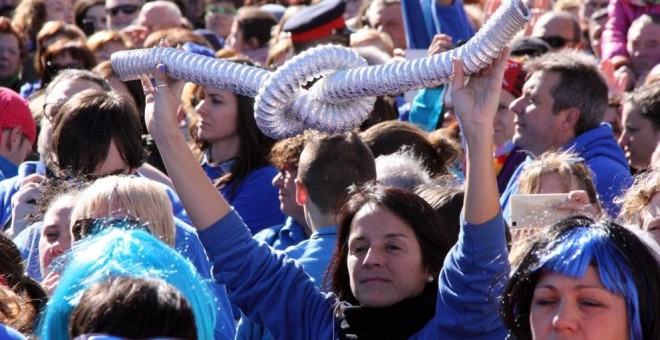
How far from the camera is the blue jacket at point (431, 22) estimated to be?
698 cm

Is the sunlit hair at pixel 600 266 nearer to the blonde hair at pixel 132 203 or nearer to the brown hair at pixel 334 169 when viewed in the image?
the blonde hair at pixel 132 203

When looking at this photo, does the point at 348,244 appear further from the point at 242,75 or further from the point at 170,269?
the point at 170,269

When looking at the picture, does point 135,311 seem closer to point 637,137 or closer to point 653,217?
point 653,217

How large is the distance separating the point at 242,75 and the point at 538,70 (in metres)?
2.64

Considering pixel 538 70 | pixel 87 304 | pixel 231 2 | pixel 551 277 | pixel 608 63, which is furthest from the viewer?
pixel 231 2

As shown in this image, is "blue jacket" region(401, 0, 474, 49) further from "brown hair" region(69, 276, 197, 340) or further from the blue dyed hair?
"brown hair" region(69, 276, 197, 340)

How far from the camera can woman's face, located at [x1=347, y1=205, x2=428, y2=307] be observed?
359 centimetres

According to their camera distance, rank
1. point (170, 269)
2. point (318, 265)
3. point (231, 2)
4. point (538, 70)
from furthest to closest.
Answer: point (231, 2) < point (538, 70) < point (318, 265) < point (170, 269)

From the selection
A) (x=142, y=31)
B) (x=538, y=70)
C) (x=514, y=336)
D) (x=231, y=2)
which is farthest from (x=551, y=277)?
(x=231, y=2)

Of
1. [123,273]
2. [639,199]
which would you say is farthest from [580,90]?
[123,273]

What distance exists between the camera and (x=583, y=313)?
115 inches

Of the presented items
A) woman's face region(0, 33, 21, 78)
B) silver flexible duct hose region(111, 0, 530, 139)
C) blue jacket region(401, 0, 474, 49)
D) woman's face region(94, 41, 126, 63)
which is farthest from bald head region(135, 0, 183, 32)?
silver flexible duct hose region(111, 0, 530, 139)

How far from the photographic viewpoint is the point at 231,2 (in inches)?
481

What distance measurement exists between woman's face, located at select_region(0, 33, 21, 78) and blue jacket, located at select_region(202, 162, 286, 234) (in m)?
3.81
